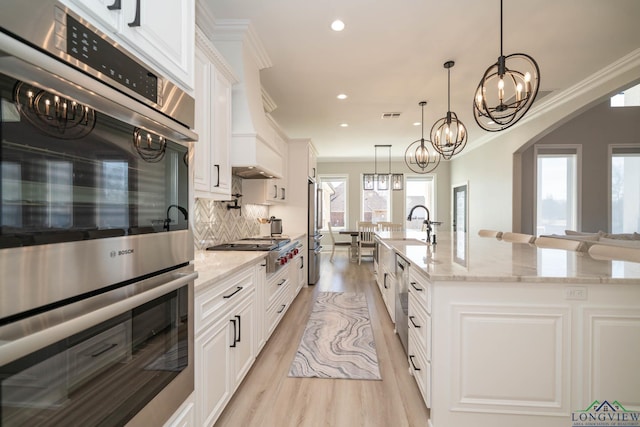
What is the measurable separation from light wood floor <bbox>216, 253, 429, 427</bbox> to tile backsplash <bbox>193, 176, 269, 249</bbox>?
1.12 meters

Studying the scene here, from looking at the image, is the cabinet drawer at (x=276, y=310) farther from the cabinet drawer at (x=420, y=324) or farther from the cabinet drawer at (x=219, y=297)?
the cabinet drawer at (x=420, y=324)

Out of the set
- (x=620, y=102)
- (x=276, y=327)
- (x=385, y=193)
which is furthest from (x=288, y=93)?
(x=620, y=102)

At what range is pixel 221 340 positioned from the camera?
167 centimetres

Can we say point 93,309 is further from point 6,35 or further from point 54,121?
point 6,35

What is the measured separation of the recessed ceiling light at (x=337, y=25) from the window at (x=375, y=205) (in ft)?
21.9

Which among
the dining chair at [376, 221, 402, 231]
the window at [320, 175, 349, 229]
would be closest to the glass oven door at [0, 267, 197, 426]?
the dining chair at [376, 221, 402, 231]

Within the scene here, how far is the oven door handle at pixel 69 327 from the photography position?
0.54 m

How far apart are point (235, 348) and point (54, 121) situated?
1.64 m

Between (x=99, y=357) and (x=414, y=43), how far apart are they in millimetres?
3304

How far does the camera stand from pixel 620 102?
5883 mm

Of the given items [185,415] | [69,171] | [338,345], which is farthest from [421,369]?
[69,171]

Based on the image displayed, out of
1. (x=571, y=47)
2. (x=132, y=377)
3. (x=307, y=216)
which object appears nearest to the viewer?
(x=132, y=377)

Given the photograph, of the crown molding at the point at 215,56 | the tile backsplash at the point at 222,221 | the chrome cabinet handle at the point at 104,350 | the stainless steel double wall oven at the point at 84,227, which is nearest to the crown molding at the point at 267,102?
the tile backsplash at the point at 222,221

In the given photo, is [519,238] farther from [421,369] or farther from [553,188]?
[553,188]
